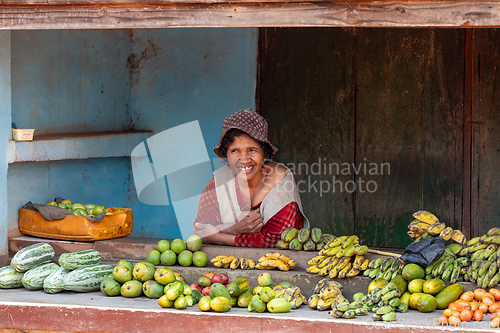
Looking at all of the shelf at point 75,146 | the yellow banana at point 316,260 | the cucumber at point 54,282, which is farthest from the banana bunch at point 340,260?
the shelf at point 75,146

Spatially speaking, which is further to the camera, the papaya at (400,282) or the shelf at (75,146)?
the shelf at (75,146)

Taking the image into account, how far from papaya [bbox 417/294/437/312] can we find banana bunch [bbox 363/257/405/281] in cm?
24

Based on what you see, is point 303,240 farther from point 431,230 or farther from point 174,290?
point 174,290

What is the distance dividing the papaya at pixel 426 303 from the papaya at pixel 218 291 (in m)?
1.13

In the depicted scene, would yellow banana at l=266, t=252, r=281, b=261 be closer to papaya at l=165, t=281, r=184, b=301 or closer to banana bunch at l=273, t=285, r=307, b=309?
banana bunch at l=273, t=285, r=307, b=309

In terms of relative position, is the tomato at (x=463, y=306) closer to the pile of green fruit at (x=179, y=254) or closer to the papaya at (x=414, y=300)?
the papaya at (x=414, y=300)

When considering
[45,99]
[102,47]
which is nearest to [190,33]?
[102,47]

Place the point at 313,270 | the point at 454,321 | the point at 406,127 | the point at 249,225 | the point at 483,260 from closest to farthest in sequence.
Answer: the point at 454,321 → the point at 483,260 → the point at 313,270 → the point at 249,225 → the point at 406,127

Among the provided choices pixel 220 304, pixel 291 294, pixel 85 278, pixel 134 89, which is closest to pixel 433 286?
pixel 291 294

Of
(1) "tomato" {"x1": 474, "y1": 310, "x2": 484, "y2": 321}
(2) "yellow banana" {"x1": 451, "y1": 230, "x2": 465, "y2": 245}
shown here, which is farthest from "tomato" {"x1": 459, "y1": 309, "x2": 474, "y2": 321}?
(2) "yellow banana" {"x1": 451, "y1": 230, "x2": 465, "y2": 245}

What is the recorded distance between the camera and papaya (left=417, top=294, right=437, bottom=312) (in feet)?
10.7

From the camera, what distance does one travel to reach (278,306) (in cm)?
329

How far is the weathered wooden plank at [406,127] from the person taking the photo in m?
5.71

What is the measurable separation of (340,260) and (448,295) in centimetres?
70
